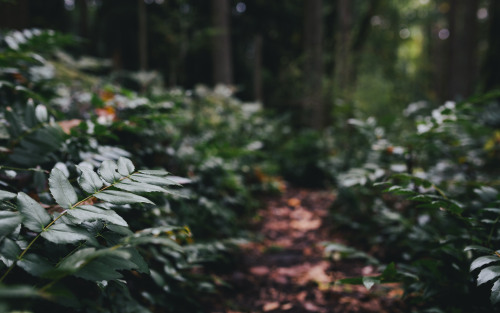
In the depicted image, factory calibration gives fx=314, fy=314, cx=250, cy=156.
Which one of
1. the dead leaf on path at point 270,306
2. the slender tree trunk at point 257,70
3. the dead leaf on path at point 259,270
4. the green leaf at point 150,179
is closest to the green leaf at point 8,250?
the green leaf at point 150,179

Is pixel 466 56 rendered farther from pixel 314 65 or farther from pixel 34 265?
pixel 34 265

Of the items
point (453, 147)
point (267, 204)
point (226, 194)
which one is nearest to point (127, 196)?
point (226, 194)

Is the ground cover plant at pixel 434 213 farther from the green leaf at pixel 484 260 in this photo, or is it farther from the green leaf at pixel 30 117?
the green leaf at pixel 30 117

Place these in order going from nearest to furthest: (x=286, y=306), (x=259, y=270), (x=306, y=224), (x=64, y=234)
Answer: (x=64, y=234)
(x=286, y=306)
(x=259, y=270)
(x=306, y=224)

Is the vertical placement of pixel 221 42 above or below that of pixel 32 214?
above

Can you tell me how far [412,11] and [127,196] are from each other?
19.2 metres

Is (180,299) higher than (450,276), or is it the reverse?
(450,276)

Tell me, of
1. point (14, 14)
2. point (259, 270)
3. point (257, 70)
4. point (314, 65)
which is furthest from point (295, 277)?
point (257, 70)

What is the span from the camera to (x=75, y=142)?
1.54m

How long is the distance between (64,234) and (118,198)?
16 cm

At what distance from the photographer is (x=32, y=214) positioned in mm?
836

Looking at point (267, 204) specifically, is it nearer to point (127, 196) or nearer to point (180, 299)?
point (180, 299)

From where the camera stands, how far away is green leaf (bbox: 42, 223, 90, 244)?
2.60 ft

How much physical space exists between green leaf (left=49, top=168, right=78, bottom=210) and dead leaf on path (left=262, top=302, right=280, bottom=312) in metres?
1.45
